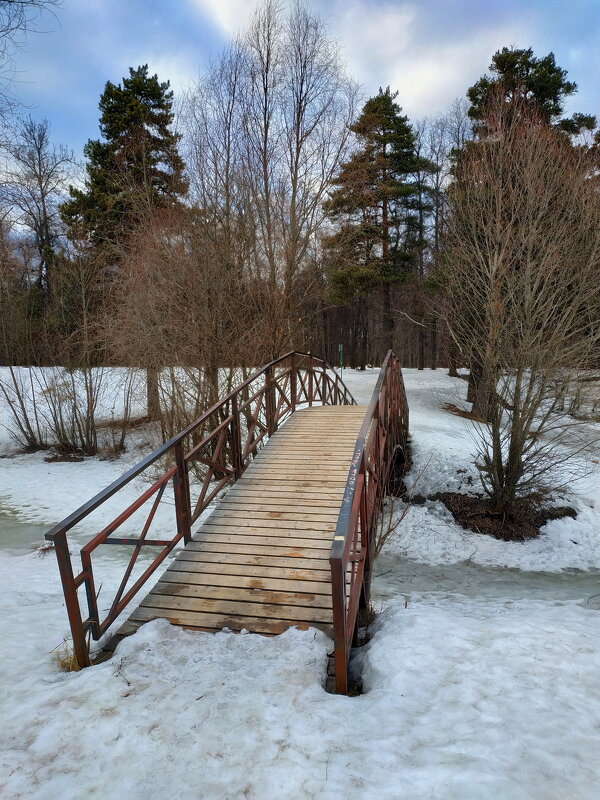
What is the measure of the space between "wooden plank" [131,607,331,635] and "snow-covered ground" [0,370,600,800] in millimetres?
130

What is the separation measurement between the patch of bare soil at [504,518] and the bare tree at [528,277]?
22cm

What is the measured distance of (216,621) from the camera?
3684mm

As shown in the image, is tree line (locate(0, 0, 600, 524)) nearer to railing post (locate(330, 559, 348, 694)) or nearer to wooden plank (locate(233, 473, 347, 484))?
wooden plank (locate(233, 473, 347, 484))

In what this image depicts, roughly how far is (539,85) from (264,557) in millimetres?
15921

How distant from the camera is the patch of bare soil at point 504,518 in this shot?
8.96 meters

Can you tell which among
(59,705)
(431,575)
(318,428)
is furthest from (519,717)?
(318,428)

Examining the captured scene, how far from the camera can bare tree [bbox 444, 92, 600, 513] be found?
8.48 metres

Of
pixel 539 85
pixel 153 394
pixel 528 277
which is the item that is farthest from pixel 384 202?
pixel 153 394

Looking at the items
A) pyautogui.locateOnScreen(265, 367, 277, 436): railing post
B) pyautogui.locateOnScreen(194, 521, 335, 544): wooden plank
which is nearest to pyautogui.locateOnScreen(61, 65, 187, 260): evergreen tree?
pyautogui.locateOnScreen(265, 367, 277, 436): railing post

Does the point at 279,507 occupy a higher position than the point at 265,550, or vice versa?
the point at 279,507

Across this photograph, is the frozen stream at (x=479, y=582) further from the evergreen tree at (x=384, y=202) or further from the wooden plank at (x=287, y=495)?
the evergreen tree at (x=384, y=202)

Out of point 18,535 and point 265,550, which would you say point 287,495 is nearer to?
point 265,550

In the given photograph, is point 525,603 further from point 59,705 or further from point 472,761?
point 59,705

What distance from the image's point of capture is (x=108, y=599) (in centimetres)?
538
